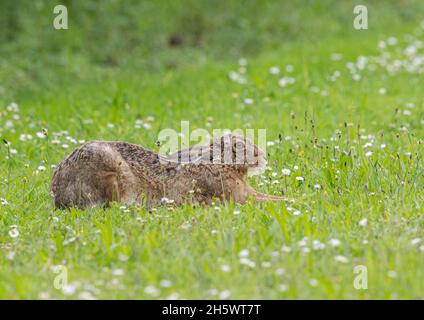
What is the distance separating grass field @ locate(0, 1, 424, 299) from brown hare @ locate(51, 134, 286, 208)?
24cm

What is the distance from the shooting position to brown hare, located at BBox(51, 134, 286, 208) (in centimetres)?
704

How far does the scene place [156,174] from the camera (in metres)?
7.32

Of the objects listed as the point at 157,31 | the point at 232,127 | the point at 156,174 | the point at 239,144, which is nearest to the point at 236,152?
the point at 239,144

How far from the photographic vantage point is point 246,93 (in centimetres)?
1158

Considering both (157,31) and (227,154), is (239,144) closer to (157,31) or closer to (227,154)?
(227,154)

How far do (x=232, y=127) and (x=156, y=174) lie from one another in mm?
2617

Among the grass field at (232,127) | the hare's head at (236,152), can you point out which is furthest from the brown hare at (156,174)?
the grass field at (232,127)

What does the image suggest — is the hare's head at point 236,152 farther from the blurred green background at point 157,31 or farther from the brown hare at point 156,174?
the blurred green background at point 157,31

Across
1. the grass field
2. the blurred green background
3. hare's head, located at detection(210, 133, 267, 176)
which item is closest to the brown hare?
hare's head, located at detection(210, 133, 267, 176)

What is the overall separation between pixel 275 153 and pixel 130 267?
314 centimetres

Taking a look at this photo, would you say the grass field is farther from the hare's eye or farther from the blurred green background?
the hare's eye

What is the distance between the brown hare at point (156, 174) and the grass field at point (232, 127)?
236mm
